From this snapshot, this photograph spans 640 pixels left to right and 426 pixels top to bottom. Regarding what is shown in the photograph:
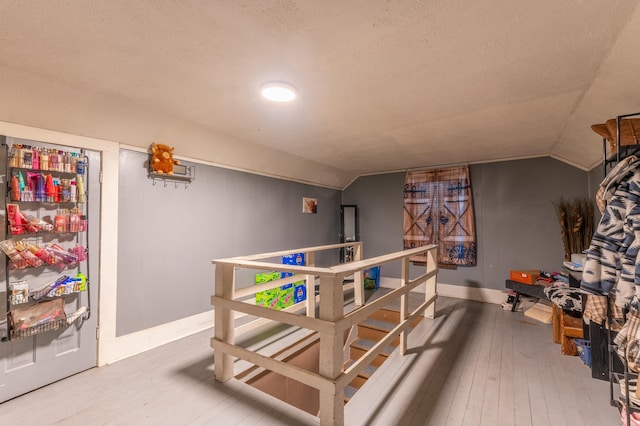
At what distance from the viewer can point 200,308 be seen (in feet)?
10.5

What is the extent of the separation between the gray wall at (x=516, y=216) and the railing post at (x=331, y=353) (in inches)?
146

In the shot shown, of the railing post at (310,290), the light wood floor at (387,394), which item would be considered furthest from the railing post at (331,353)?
the railing post at (310,290)

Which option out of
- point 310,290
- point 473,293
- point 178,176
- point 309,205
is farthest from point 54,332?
point 473,293

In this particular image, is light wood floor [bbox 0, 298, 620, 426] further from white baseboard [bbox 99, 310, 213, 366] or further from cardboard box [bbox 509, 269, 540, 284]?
cardboard box [bbox 509, 269, 540, 284]

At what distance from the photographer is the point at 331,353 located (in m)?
1.55

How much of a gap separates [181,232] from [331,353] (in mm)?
2266

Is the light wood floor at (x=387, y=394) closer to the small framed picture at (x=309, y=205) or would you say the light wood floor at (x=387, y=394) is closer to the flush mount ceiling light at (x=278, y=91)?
the flush mount ceiling light at (x=278, y=91)

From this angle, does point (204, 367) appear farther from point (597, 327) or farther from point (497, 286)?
point (497, 286)

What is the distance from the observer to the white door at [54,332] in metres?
1.98

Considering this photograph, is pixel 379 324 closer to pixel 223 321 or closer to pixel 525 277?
pixel 525 277

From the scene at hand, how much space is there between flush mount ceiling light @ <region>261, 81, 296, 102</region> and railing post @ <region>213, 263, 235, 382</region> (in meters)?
1.37

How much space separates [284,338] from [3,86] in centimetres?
297

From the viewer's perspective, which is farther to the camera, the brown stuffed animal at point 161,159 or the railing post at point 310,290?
the railing post at point 310,290

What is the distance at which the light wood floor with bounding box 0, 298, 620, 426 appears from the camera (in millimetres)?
1760
